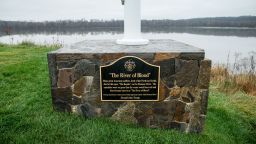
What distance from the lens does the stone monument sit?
4.11 metres

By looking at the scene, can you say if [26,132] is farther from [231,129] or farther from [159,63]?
[231,129]

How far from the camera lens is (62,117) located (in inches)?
164

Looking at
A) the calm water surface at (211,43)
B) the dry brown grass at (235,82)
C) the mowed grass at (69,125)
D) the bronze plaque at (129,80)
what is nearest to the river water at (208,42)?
the calm water surface at (211,43)

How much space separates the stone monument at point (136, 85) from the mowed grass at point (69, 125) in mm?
179

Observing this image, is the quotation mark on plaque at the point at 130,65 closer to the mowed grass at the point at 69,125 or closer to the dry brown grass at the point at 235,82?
the mowed grass at the point at 69,125

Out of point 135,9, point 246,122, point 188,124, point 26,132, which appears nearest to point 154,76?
point 188,124

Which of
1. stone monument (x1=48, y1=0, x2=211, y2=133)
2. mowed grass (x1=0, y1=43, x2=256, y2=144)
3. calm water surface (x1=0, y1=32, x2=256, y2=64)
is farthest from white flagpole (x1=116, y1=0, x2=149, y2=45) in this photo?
calm water surface (x1=0, y1=32, x2=256, y2=64)

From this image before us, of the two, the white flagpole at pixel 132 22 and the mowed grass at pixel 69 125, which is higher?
the white flagpole at pixel 132 22

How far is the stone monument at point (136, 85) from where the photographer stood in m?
4.11

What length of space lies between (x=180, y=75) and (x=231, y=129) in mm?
1722

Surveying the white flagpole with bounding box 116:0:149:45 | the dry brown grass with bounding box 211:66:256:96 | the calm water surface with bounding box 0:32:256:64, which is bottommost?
the dry brown grass with bounding box 211:66:256:96

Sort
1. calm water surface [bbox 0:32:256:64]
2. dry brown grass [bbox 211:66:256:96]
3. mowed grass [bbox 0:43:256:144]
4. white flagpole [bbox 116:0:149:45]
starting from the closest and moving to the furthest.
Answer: mowed grass [bbox 0:43:256:144] < white flagpole [bbox 116:0:149:45] < dry brown grass [bbox 211:66:256:96] < calm water surface [bbox 0:32:256:64]

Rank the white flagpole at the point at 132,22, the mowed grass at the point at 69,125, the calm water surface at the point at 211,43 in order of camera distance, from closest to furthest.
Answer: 1. the mowed grass at the point at 69,125
2. the white flagpole at the point at 132,22
3. the calm water surface at the point at 211,43

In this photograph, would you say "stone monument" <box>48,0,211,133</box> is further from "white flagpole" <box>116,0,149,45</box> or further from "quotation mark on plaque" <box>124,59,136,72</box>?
"white flagpole" <box>116,0,149,45</box>
